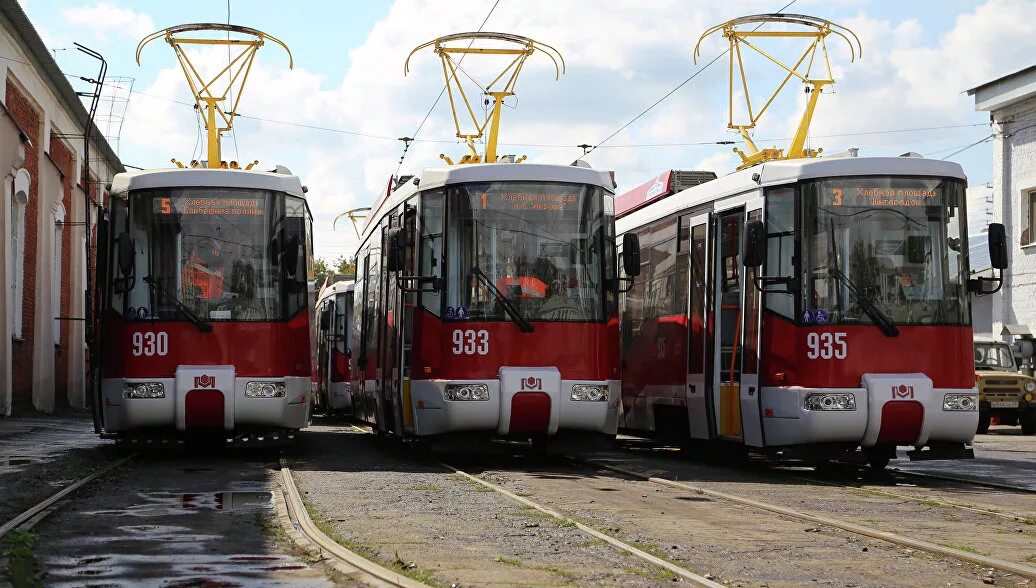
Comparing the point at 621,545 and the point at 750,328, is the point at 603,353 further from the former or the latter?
the point at 621,545

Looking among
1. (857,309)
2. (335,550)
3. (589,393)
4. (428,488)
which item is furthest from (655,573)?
(589,393)

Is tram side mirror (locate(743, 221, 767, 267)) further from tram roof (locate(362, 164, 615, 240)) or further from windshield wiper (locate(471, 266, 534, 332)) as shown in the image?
windshield wiper (locate(471, 266, 534, 332))

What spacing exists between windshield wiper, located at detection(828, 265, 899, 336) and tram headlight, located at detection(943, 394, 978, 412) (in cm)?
86

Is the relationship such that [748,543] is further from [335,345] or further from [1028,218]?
A: [1028,218]

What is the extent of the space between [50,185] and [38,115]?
1950mm

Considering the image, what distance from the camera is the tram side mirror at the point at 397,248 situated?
16.7 m

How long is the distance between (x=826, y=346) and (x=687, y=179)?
15.2 feet

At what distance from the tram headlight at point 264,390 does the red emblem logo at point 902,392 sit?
22.7 ft

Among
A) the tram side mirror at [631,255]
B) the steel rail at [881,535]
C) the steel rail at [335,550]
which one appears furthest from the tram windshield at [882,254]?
the steel rail at [335,550]

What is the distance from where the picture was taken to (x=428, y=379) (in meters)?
16.2

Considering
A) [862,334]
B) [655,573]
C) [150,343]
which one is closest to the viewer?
[655,573]

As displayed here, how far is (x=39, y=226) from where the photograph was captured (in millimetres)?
36656

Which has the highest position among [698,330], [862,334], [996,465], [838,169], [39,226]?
[39,226]

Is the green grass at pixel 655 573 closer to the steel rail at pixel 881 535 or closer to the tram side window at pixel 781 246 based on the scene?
the steel rail at pixel 881 535
